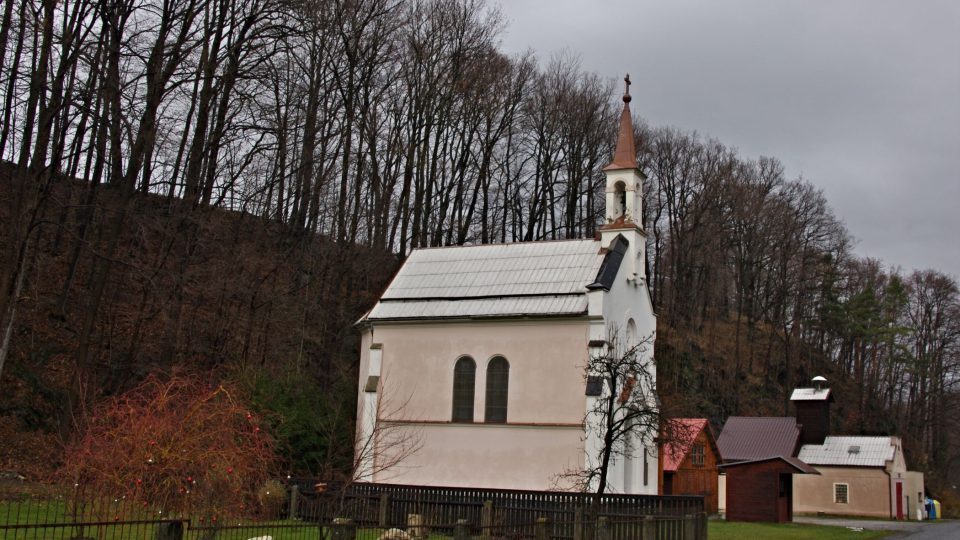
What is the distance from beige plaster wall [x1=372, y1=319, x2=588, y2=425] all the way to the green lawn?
612 centimetres

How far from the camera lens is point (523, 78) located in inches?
1806

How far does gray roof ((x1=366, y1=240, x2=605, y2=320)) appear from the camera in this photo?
27.5 metres

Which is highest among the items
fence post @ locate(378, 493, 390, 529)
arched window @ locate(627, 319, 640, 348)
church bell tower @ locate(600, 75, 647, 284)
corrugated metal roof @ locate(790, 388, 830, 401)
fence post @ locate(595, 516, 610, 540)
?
church bell tower @ locate(600, 75, 647, 284)

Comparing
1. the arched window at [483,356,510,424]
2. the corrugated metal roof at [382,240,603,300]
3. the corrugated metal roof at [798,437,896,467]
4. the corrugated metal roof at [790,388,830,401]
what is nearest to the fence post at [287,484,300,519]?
the arched window at [483,356,510,424]

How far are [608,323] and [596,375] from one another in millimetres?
1958

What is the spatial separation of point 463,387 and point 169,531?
18676mm

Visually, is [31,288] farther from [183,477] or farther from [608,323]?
[608,323]

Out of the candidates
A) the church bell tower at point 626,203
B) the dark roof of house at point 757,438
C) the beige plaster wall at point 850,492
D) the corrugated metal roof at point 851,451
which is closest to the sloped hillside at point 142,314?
the church bell tower at point 626,203

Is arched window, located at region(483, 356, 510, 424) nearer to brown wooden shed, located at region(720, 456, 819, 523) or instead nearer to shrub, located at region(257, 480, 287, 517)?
shrub, located at region(257, 480, 287, 517)

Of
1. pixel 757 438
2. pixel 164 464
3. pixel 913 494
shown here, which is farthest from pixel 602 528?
pixel 913 494

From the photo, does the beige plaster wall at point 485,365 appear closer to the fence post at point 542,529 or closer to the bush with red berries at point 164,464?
the fence post at point 542,529

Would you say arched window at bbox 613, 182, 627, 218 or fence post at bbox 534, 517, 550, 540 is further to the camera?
arched window at bbox 613, 182, 627, 218

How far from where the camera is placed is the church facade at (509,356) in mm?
26250

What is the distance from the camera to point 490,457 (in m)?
26.8
